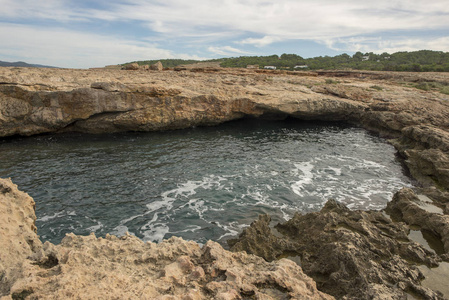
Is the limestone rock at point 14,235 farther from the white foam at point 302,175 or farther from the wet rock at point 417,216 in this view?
the white foam at point 302,175

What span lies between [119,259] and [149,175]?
10.0 m

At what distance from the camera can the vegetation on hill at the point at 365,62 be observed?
173 feet

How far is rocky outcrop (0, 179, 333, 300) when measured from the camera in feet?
13.5

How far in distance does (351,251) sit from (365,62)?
78.2 metres

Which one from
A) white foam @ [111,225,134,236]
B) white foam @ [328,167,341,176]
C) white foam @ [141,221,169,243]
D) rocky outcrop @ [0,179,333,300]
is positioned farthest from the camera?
white foam @ [328,167,341,176]

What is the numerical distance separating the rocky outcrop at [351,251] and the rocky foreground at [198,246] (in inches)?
1.1

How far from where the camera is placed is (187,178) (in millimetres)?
14664

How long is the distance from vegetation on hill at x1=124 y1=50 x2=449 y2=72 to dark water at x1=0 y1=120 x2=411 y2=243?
41.2 meters

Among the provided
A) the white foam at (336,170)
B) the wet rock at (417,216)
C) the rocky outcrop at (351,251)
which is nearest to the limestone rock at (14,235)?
the rocky outcrop at (351,251)

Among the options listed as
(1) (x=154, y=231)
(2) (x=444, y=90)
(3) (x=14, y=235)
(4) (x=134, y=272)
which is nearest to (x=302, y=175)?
(1) (x=154, y=231)

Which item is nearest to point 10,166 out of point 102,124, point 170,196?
point 102,124

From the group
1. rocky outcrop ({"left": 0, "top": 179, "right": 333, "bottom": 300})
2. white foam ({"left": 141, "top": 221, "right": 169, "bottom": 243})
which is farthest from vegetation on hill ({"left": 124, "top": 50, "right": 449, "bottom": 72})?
rocky outcrop ({"left": 0, "top": 179, "right": 333, "bottom": 300})

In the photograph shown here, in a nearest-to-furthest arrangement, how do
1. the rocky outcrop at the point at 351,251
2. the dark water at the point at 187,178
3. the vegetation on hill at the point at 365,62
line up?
the rocky outcrop at the point at 351,251
the dark water at the point at 187,178
the vegetation on hill at the point at 365,62

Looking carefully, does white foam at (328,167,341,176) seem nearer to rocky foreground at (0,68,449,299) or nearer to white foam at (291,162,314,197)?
white foam at (291,162,314,197)
